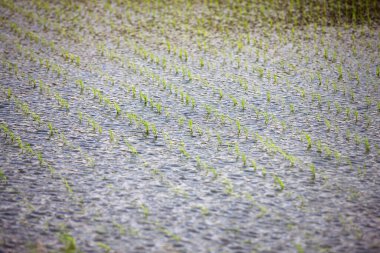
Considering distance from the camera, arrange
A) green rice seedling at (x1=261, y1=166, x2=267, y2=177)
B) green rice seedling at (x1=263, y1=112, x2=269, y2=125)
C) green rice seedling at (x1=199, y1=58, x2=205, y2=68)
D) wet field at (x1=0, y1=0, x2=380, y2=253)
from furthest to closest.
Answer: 1. green rice seedling at (x1=199, y1=58, x2=205, y2=68)
2. green rice seedling at (x1=263, y1=112, x2=269, y2=125)
3. green rice seedling at (x1=261, y1=166, x2=267, y2=177)
4. wet field at (x1=0, y1=0, x2=380, y2=253)

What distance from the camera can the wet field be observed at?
96.3 inches

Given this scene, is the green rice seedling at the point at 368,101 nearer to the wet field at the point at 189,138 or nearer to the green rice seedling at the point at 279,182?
the wet field at the point at 189,138

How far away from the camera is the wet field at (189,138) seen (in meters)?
2.45

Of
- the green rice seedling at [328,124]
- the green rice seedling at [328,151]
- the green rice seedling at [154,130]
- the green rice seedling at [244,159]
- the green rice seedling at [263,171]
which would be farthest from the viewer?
the green rice seedling at [328,124]

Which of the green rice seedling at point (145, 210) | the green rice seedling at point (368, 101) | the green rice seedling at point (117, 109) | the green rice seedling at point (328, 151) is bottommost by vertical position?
the green rice seedling at point (145, 210)

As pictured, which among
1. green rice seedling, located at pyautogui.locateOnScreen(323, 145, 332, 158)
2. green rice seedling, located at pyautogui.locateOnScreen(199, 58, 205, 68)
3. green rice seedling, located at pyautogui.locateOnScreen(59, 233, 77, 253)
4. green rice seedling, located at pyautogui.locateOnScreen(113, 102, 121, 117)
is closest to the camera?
green rice seedling, located at pyautogui.locateOnScreen(59, 233, 77, 253)

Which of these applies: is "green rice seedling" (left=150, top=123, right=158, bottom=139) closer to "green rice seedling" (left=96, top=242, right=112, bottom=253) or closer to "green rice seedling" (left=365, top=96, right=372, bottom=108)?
"green rice seedling" (left=96, top=242, right=112, bottom=253)

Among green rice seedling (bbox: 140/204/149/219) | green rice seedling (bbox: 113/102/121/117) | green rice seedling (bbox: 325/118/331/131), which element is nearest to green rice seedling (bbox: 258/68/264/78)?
green rice seedling (bbox: 325/118/331/131)

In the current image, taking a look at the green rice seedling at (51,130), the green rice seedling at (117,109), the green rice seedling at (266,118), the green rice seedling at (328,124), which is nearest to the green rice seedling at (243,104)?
the green rice seedling at (266,118)

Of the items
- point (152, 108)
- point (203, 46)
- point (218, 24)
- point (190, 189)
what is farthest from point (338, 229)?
point (218, 24)

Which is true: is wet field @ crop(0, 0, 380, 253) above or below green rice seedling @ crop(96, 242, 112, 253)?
above

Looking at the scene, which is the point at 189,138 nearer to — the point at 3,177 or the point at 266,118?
the point at 266,118

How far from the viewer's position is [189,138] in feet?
12.3

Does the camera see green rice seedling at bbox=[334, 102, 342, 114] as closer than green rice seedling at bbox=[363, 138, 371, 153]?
No
